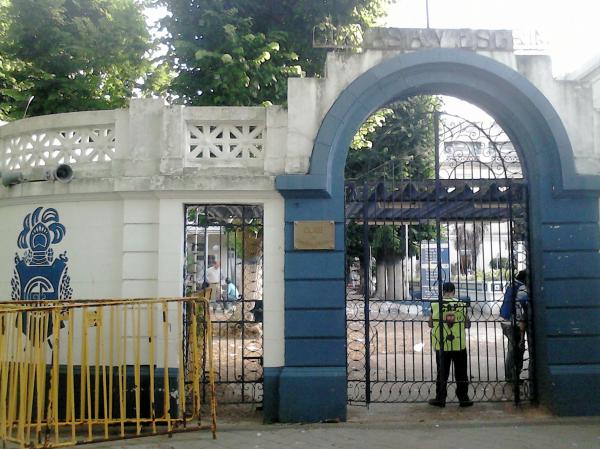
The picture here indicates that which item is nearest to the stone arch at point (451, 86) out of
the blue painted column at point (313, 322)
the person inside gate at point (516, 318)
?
the blue painted column at point (313, 322)

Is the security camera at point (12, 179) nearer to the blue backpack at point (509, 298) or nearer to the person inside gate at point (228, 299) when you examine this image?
the person inside gate at point (228, 299)

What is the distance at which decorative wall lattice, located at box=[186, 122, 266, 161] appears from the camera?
6090 mm

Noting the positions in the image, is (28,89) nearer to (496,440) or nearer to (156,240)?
(156,240)

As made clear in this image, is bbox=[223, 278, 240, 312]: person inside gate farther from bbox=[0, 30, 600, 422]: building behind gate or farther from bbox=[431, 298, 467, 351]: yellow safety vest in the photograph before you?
bbox=[431, 298, 467, 351]: yellow safety vest

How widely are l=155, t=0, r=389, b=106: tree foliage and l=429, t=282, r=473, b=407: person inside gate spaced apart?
5185 millimetres

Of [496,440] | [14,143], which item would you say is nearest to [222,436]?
[496,440]

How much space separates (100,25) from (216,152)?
628 centimetres

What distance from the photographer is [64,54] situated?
10.8m

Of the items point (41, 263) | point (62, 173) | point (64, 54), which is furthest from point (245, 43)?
point (41, 263)

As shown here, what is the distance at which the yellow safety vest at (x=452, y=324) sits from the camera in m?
6.45

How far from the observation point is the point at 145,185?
5895 mm

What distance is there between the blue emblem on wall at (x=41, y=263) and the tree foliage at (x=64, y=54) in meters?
4.97

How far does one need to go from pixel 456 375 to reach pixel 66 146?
5306mm

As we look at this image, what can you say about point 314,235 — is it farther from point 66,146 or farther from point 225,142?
point 66,146
